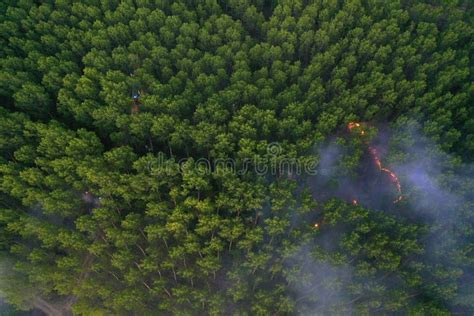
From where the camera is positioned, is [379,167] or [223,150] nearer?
[223,150]

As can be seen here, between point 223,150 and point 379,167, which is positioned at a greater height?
point 379,167

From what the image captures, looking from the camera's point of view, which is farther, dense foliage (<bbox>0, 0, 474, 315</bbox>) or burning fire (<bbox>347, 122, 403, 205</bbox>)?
burning fire (<bbox>347, 122, 403, 205</bbox>)

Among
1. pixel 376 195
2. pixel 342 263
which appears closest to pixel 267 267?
pixel 342 263

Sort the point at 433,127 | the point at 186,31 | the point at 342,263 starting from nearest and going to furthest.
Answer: the point at 342,263 < the point at 433,127 < the point at 186,31

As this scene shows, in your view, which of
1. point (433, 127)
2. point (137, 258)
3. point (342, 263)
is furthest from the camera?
→ point (433, 127)

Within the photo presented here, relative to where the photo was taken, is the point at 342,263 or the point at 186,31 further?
the point at 186,31

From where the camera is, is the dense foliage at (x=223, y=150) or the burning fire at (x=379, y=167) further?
the burning fire at (x=379, y=167)

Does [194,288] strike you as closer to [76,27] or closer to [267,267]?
[267,267]

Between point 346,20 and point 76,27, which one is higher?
point 346,20
